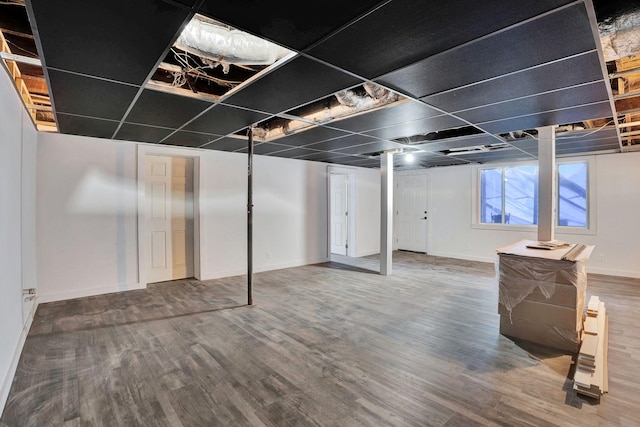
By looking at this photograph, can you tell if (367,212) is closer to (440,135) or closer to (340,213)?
(340,213)

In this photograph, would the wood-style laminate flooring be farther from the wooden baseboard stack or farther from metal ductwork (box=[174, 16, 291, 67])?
metal ductwork (box=[174, 16, 291, 67])

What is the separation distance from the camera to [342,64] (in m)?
2.09

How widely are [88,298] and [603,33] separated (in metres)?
5.88

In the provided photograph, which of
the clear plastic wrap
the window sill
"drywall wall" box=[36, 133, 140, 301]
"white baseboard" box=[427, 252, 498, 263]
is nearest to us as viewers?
the clear plastic wrap

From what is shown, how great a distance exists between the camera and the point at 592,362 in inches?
91.2

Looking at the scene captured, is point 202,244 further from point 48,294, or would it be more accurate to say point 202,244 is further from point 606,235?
point 606,235

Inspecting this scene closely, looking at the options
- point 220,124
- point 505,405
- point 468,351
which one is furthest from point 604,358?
point 220,124

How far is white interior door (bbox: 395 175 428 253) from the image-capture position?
808 centimetres

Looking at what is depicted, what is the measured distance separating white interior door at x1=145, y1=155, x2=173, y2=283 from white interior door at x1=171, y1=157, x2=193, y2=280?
0.08m

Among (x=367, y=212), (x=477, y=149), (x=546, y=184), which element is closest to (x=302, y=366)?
(x=546, y=184)

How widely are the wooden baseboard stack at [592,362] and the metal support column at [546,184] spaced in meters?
1.00

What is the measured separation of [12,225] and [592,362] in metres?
4.78

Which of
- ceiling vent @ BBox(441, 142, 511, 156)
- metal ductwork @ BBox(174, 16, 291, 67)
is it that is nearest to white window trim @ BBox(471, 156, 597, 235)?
ceiling vent @ BBox(441, 142, 511, 156)

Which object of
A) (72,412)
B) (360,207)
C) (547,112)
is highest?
(547,112)
